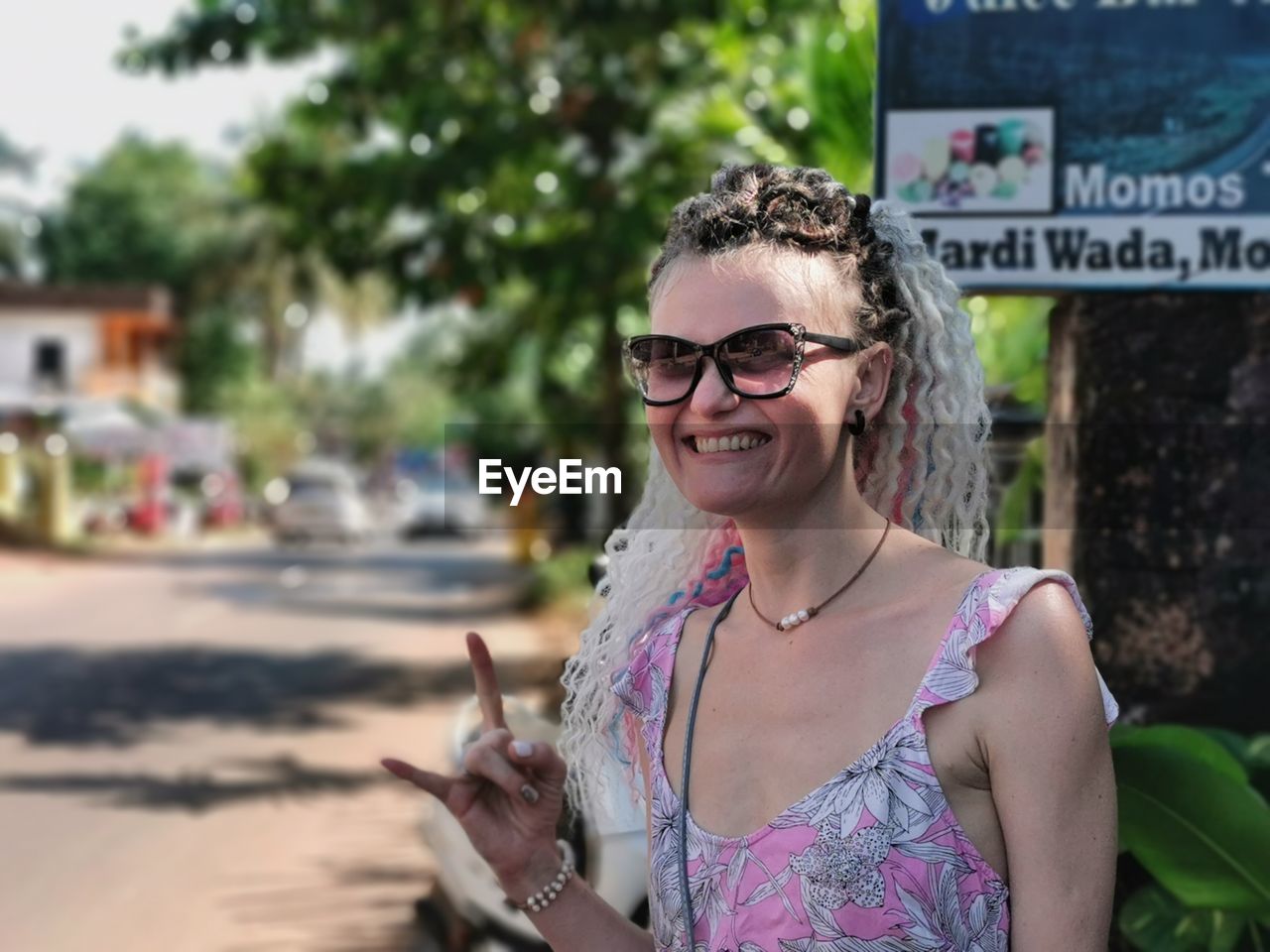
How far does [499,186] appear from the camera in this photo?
1227 centimetres

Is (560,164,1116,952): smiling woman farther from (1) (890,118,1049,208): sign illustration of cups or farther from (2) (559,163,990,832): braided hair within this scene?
(1) (890,118,1049,208): sign illustration of cups

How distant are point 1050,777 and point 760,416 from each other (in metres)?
0.48

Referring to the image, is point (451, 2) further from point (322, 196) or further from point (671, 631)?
point (671, 631)

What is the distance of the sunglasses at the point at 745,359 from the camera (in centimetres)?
177

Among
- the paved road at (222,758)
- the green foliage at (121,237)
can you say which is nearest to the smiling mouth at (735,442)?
the paved road at (222,758)

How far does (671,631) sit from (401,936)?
5.08 metres

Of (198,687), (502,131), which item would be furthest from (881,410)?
(198,687)

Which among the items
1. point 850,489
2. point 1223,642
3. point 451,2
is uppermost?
point 451,2

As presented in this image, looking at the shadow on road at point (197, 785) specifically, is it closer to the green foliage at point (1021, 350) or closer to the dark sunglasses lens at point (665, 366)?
the green foliage at point (1021, 350)

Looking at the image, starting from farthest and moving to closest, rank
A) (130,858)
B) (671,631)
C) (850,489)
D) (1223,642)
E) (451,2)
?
(451,2) → (130,858) → (1223,642) → (671,631) → (850,489)

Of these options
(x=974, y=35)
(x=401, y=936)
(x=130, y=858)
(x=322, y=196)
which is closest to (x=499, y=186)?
(x=322, y=196)

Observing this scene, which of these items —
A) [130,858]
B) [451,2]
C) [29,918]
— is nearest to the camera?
[29,918]

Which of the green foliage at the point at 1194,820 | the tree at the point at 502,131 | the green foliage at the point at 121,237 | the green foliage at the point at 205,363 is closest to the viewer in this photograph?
the green foliage at the point at 1194,820

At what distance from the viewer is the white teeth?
1.80 meters
